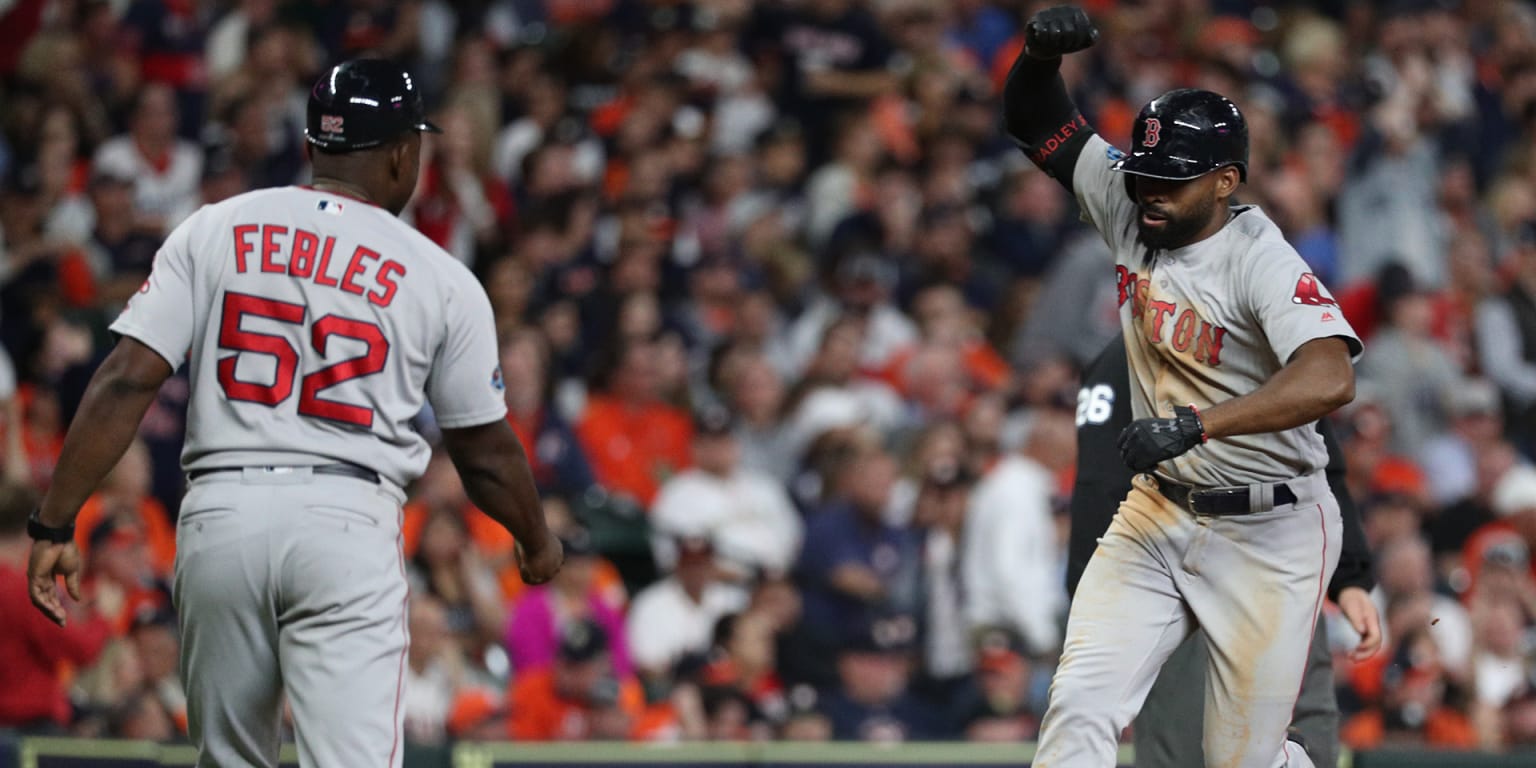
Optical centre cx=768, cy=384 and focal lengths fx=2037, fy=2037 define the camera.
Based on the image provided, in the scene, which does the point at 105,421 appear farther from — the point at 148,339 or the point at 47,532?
the point at 47,532

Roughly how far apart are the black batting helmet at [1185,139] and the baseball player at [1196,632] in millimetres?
946

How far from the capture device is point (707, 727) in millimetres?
8906

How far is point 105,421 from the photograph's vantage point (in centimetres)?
450

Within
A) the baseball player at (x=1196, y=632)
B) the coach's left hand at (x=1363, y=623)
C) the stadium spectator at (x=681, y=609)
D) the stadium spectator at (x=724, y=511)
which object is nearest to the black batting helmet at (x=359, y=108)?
the baseball player at (x=1196, y=632)

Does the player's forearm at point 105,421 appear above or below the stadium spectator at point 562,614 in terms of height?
above

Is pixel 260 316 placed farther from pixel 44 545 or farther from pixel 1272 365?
pixel 1272 365

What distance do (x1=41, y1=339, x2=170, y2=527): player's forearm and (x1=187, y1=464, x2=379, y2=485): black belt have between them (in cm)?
18

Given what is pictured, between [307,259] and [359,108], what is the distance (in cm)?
40

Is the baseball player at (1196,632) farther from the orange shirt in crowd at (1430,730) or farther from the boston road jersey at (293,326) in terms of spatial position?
the orange shirt in crowd at (1430,730)

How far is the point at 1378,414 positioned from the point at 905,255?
2.84 m

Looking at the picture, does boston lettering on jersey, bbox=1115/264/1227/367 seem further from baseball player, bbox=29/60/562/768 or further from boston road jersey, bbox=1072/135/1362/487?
baseball player, bbox=29/60/562/768

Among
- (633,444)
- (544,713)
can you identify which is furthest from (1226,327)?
(633,444)

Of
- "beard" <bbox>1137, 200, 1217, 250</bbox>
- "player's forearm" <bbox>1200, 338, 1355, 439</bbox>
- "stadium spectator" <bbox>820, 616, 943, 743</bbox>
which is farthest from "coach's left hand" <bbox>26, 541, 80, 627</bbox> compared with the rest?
"stadium spectator" <bbox>820, 616, 943, 743</bbox>

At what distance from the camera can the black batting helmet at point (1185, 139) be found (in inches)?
A: 203
